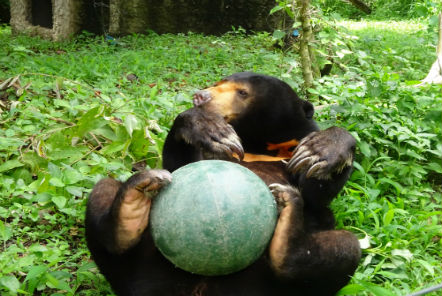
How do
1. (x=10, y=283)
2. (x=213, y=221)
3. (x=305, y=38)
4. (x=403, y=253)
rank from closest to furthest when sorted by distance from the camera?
(x=213, y=221), (x=10, y=283), (x=403, y=253), (x=305, y=38)

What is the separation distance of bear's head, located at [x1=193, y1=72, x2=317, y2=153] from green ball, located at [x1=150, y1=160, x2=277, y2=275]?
3.52 ft

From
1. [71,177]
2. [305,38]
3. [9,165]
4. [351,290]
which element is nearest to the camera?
[351,290]

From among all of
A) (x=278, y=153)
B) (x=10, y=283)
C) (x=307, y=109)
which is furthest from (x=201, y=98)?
(x=10, y=283)

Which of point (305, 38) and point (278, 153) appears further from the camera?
point (305, 38)

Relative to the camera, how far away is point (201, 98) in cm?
296

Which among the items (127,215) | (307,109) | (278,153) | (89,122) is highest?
(307,109)

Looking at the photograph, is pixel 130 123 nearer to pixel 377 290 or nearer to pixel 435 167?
pixel 377 290

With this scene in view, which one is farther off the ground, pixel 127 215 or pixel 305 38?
pixel 305 38

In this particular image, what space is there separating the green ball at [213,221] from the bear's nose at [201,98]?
0.92 meters

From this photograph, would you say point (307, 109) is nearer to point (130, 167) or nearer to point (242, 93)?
point (242, 93)

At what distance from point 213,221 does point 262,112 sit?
1.33 meters

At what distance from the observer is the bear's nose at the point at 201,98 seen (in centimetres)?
294

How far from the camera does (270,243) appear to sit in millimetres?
2072

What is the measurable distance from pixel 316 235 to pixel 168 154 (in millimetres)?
1016
